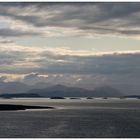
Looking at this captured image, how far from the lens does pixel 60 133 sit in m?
58.0

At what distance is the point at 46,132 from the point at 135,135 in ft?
44.5

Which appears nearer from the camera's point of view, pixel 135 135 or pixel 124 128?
pixel 135 135

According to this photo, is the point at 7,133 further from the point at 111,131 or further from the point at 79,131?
the point at 111,131

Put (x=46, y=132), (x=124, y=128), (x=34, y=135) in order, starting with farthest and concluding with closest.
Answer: (x=124, y=128)
(x=46, y=132)
(x=34, y=135)

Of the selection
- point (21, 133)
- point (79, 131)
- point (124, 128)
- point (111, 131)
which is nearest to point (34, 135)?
point (21, 133)

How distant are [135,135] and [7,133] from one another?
1856 centimetres

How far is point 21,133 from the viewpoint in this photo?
58.8 m

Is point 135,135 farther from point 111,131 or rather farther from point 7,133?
point 7,133

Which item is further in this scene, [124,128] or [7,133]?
[124,128]

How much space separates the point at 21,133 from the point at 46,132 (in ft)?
13.2

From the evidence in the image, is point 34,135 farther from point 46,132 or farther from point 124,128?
point 124,128

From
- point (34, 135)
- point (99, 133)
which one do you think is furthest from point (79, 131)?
point (34, 135)

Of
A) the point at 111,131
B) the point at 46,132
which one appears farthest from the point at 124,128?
the point at 46,132

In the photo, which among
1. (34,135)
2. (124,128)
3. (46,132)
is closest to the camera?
(34,135)
